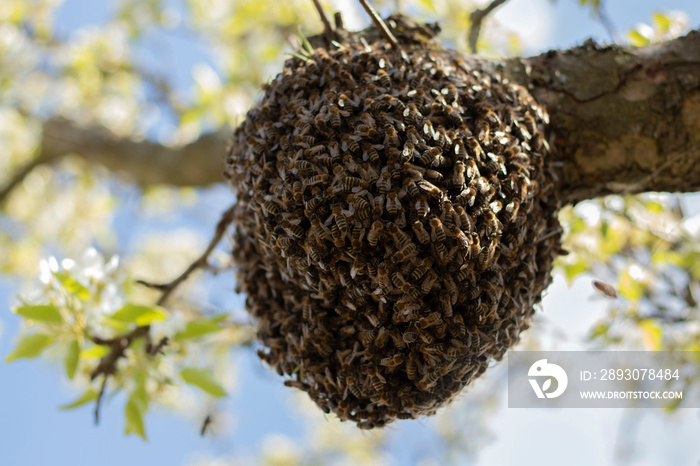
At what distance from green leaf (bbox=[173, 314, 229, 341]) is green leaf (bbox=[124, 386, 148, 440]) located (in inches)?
8.9

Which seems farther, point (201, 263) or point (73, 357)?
point (201, 263)

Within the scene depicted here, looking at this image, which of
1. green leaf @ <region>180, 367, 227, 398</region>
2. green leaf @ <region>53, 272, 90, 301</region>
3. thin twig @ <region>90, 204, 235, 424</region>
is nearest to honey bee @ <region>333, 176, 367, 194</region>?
thin twig @ <region>90, 204, 235, 424</region>

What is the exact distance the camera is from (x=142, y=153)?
340 cm

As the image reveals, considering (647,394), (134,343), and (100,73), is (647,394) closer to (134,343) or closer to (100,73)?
(134,343)

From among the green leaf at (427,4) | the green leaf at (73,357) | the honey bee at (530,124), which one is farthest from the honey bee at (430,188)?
the green leaf at (427,4)

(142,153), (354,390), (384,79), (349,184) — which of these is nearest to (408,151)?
(349,184)

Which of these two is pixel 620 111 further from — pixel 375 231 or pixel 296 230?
pixel 296 230

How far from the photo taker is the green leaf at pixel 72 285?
1682mm

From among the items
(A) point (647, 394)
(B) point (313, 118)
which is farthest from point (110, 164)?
(A) point (647, 394)

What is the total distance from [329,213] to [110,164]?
286 centimetres

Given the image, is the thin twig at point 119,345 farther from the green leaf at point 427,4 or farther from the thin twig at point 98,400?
the green leaf at point 427,4

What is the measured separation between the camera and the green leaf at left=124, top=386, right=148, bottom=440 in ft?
5.67

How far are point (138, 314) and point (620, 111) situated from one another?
1.65 meters

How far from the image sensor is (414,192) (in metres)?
1.23
